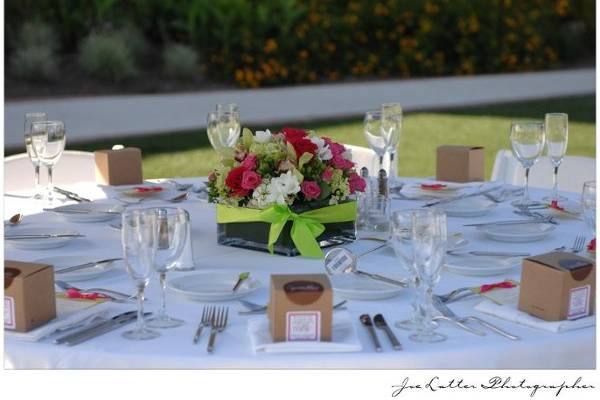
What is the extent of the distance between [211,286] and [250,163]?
485 mm

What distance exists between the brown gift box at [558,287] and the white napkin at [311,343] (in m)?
0.44

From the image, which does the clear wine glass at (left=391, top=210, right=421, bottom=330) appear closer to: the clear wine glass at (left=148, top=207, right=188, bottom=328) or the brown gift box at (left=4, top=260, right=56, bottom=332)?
the clear wine glass at (left=148, top=207, right=188, bottom=328)

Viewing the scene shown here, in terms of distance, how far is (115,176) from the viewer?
4.13m

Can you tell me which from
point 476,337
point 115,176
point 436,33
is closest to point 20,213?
point 115,176

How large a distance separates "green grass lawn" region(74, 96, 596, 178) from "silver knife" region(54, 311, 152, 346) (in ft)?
19.0

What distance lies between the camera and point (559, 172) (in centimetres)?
473

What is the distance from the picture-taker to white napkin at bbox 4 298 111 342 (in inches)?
89.6

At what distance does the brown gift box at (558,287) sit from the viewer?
2.33 m

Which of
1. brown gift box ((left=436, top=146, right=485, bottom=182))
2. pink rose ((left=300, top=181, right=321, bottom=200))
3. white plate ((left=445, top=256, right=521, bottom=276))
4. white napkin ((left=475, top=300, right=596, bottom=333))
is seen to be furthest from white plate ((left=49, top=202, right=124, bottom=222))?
white napkin ((left=475, top=300, right=596, bottom=333))

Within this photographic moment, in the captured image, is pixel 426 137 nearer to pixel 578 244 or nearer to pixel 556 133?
pixel 556 133

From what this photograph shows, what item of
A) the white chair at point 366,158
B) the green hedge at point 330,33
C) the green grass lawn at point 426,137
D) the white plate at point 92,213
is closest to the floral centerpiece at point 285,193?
the white plate at point 92,213

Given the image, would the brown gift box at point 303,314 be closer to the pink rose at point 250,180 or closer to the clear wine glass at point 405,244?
the clear wine glass at point 405,244
